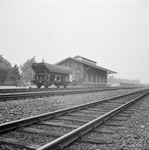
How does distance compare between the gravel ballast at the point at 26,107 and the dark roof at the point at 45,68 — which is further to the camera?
the dark roof at the point at 45,68

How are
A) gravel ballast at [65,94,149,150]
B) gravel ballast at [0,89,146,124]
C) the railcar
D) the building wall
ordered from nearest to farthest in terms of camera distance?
gravel ballast at [65,94,149,150] → gravel ballast at [0,89,146,124] → the railcar → the building wall

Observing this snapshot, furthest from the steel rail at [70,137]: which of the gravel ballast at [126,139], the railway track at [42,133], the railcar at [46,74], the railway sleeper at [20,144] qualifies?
the railcar at [46,74]

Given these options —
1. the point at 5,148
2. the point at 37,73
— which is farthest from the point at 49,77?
the point at 5,148

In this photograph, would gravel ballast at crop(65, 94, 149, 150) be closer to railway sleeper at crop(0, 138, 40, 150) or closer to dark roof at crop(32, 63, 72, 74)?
railway sleeper at crop(0, 138, 40, 150)

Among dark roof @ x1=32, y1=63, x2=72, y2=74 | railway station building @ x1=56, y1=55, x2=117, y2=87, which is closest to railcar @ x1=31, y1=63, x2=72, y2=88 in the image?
dark roof @ x1=32, y1=63, x2=72, y2=74

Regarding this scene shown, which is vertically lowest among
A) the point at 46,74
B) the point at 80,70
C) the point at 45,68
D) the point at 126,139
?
the point at 126,139

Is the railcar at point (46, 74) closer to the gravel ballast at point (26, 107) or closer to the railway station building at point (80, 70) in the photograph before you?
the railway station building at point (80, 70)

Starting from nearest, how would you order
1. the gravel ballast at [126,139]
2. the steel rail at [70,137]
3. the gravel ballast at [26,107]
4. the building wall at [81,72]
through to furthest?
the steel rail at [70,137], the gravel ballast at [126,139], the gravel ballast at [26,107], the building wall at [81,72]

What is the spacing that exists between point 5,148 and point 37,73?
56.2 feet

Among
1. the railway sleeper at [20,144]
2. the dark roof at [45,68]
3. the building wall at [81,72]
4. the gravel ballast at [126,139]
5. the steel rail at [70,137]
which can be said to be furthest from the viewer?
the building wall at [81,72]

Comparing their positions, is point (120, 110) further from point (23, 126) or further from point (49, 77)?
point (49, 77)

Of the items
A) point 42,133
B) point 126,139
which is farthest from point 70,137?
point 126,139

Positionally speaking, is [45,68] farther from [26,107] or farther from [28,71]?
[28,71]

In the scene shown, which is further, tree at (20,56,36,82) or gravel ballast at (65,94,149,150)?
tree at (20,56,36,82)
